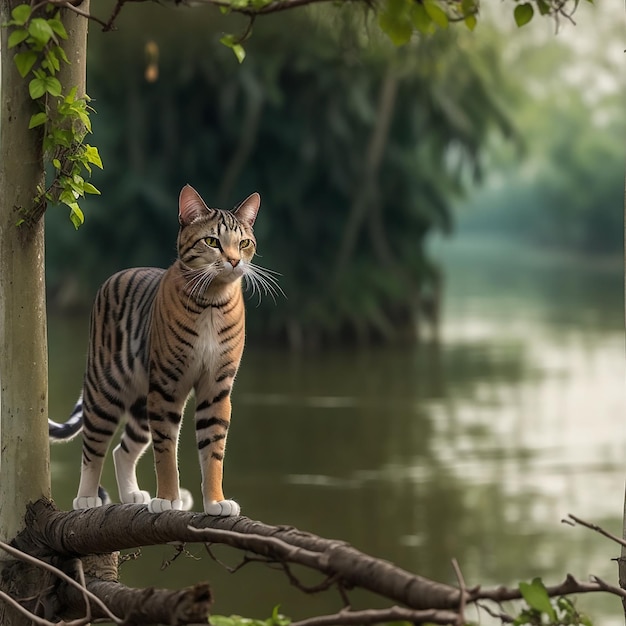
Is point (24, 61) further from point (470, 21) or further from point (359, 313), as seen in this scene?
point (359, 313)

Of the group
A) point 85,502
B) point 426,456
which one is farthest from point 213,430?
point 426,456

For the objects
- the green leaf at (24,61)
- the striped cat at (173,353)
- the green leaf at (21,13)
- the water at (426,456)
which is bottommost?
the water at (426,456)

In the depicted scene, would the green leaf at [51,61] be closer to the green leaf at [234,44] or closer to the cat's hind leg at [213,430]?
the green leaf at [234,44]

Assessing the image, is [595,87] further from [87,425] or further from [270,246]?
[87,425]

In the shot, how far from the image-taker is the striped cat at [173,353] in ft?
11.6

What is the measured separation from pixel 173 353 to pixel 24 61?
899 mm

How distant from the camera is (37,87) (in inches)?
138

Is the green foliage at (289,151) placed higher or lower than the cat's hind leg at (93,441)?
higher

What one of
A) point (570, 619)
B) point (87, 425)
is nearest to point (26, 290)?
point (87, 425)

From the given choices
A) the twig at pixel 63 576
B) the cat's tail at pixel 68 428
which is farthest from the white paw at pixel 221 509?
the cat's tail at pixel 68 428

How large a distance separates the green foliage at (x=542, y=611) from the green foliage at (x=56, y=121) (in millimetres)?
1564

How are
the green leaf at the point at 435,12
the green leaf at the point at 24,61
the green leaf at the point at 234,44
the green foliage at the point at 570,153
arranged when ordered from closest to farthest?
the green leaf at the point at 435,12 → the green leaf at the point at 234,44 → the green leaf at the point at 24,61 → the green foliage at the point at 570,153

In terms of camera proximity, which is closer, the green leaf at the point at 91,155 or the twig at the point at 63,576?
the twig at the point at 63,576

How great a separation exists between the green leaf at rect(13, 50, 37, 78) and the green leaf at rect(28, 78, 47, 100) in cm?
7
